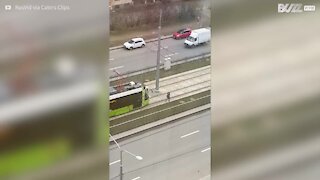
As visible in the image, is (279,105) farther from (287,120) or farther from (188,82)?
(188,82)

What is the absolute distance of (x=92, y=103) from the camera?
1.66 metres

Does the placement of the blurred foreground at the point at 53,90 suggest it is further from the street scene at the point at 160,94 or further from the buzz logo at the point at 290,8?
the buzz logo at the point at 290,8

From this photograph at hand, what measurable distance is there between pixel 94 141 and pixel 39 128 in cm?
20

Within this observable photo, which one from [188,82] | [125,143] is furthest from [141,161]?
[188,82]

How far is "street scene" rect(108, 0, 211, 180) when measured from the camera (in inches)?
68.8

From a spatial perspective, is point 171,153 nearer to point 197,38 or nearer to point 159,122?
point 159,122

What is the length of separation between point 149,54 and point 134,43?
0.24ft

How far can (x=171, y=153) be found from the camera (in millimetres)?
1802

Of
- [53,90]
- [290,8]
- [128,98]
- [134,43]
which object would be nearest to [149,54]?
[134,43]

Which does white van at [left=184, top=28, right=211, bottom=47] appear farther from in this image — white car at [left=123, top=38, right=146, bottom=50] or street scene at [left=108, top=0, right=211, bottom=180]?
white car at [left=123, top=38, right=146, bottom=50]

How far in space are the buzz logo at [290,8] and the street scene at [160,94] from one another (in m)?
0.32

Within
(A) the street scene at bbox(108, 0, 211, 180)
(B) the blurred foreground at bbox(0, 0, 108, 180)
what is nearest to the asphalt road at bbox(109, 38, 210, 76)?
(A) the street scene at bbox(108, 0, 211, 180)

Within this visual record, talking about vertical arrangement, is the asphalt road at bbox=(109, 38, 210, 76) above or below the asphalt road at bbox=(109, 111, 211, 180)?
above

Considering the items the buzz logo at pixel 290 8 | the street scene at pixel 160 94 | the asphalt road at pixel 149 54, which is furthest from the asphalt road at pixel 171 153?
the buzz logo at pixel 290 8
